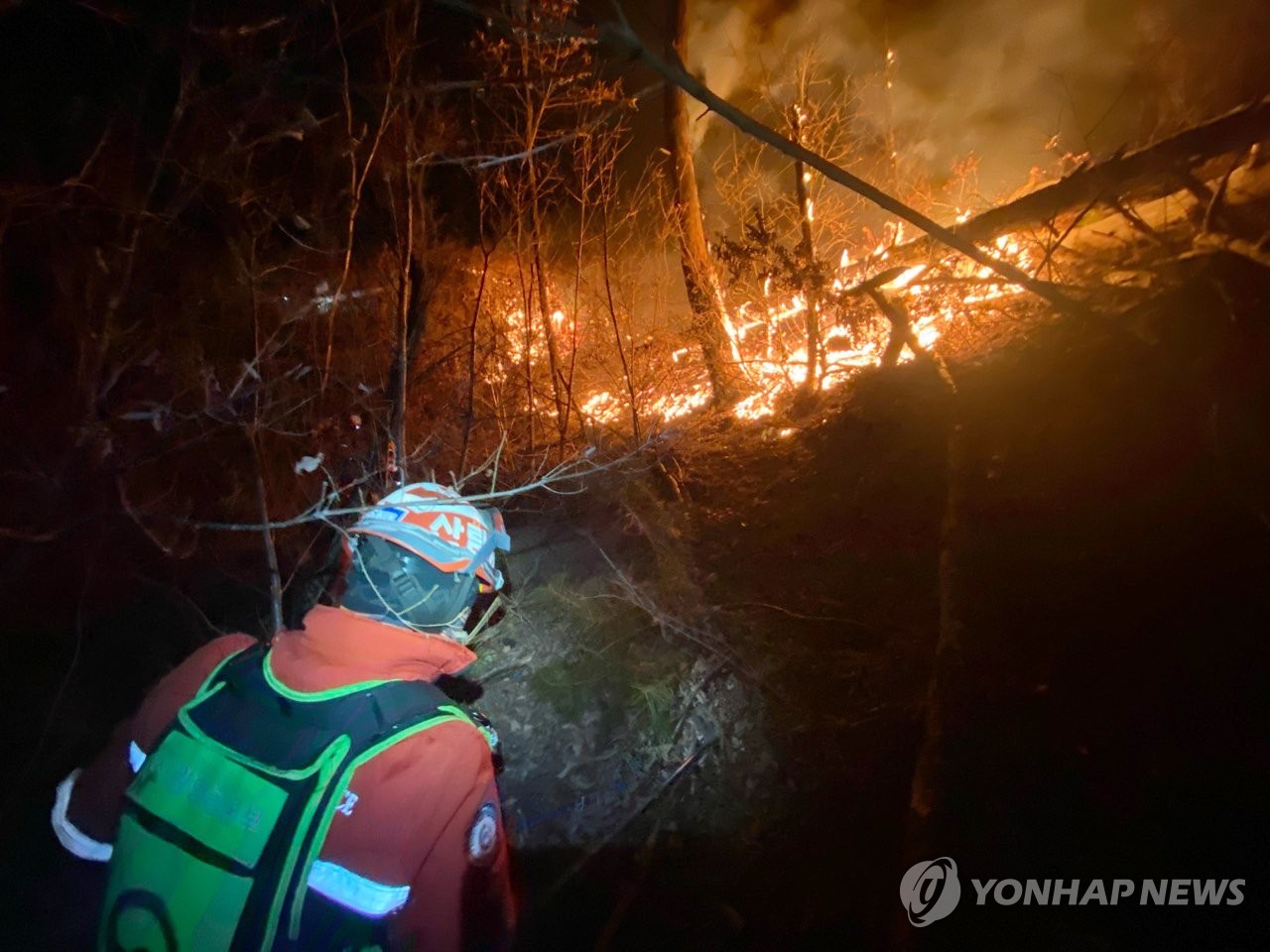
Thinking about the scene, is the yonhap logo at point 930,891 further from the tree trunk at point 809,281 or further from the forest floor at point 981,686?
the tree trunk at point 809,281

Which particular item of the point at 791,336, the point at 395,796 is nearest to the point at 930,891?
the point at 395,796

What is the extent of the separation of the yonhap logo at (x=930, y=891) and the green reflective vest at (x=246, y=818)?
2.58 m

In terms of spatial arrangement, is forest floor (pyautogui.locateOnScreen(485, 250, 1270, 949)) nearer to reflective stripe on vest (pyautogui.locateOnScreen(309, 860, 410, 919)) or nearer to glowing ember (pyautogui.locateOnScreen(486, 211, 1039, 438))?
glowing ember (pyautogui.locateOnScreen(486, 211, 1039, 438))

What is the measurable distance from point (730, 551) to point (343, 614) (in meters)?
4.42

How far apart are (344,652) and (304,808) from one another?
0.46 metres

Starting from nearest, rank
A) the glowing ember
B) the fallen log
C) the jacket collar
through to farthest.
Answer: the jacket collar → the fallen log → the glowing ember

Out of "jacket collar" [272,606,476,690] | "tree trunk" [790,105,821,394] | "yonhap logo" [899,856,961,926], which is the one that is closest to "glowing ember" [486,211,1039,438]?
"tree trunk" [790,105,821,394]

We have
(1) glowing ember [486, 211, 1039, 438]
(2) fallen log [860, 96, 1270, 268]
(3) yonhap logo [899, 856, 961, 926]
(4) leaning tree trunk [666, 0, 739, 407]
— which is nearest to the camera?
(3) yonhap logo [899, 856, 961, 926]

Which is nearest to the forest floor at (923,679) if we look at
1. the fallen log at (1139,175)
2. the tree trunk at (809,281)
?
the fallen log at (1139,175)

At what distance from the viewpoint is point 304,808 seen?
61.0 inches

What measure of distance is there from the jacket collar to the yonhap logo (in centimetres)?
266

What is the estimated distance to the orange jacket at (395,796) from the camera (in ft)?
5.18

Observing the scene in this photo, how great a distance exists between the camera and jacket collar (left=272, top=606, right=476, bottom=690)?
1822 mm

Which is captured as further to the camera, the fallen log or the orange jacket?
the fallen log
